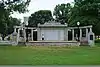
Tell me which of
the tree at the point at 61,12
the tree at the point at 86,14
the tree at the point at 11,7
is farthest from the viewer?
the tree at the point at 61,12

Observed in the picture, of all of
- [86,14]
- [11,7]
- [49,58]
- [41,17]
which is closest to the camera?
[49,58]

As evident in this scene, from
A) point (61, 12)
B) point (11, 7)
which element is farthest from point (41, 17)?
point (11, 7)

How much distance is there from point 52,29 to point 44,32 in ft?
4.48

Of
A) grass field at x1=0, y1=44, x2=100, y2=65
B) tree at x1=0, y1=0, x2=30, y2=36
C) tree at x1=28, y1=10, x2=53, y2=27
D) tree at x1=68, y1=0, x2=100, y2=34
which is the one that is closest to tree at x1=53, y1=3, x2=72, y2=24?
tree at x1=28, y1=10, x2=53, y2=27

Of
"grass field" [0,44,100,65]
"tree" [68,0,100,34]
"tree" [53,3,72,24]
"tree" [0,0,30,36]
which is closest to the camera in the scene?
"grass field" [0,44,100,65]

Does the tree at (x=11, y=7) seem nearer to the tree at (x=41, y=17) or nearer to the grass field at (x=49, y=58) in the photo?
the grass field at (x=49, y=58)

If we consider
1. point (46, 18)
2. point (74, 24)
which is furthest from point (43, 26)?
point (46, 18)

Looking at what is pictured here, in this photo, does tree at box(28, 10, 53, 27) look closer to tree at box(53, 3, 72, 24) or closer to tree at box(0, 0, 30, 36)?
tree at box(53, 3, 72, 24)

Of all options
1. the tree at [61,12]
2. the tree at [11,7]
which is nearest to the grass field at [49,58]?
the tree at [11,7]

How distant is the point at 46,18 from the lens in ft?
314

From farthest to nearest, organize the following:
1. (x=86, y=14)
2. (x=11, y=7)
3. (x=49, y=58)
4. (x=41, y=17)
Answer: (x=41, y=17) → (x=86, y=14) → (x=11, y=7) → (x=49, y=58)

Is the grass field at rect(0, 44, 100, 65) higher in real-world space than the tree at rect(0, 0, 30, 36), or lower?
lower

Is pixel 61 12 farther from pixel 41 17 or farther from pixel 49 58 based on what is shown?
pixel 49 58

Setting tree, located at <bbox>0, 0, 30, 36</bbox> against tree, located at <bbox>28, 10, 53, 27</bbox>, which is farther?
tree, located at <bbox>28, 10, 53, 27</bbox>
